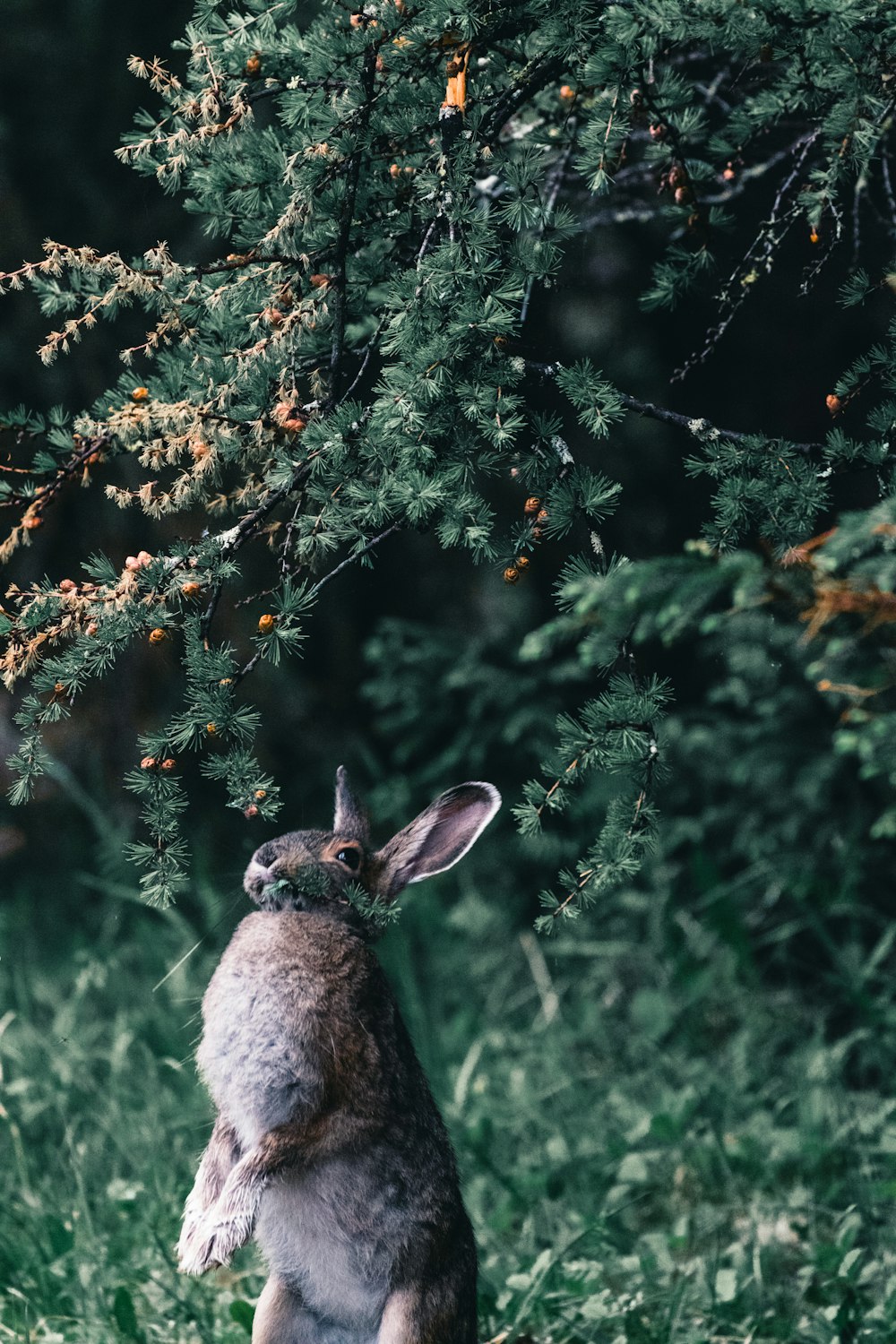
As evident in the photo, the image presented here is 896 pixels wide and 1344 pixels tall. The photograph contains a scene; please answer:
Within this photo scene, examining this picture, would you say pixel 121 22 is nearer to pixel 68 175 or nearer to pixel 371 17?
pixel 68 175

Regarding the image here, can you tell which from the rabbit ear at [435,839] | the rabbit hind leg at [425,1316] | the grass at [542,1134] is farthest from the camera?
the grass at [542,1134]

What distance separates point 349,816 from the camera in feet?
9.26

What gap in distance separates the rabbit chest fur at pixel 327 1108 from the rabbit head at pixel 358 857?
0.21ft

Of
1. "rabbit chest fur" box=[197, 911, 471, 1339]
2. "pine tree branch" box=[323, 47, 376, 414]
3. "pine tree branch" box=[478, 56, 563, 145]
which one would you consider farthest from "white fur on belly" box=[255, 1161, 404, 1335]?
"pine tree branch" box=[478, 56, 563, 145]

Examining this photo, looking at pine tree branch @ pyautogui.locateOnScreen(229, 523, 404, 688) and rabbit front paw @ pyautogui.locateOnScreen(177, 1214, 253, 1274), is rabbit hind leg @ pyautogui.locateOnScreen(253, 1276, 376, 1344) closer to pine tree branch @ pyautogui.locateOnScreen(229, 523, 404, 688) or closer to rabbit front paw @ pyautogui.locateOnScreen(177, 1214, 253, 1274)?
rabbit front paw @ pyautogui.locateOnScreen(177, 1214, 253, 1274)

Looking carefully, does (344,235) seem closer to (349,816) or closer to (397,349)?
(397,349)

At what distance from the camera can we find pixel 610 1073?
4.66 metres

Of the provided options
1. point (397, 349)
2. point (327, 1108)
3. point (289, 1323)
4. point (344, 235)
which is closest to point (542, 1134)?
point (289, 1323)

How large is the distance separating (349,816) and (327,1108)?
0.61 metres

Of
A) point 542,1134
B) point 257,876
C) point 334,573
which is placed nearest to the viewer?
point 334,573

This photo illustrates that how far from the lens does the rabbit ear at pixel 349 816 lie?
9.17 feet

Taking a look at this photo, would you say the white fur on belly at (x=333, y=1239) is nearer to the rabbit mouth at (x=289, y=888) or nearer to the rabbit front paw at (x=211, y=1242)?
the rabbit front paw at (x=211, y=1242)

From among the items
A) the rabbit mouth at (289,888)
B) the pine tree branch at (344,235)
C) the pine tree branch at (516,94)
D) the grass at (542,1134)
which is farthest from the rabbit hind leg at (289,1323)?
the pine tree branch at (516,94)

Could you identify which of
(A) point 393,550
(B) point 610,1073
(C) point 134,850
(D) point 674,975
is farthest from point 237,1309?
(A) point 393,550
